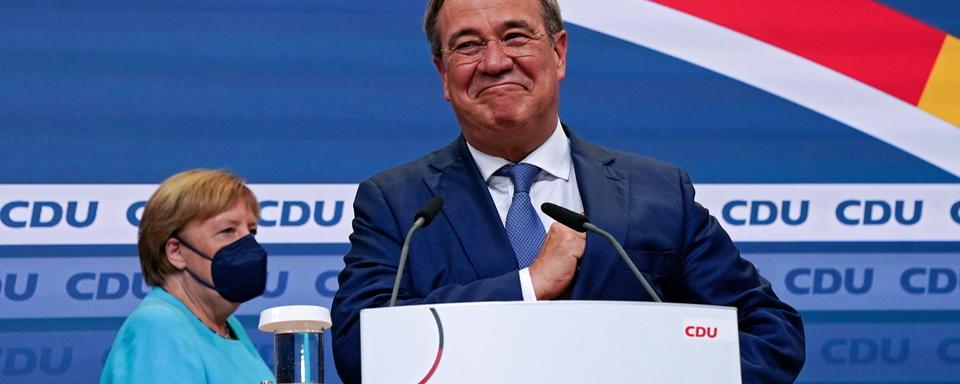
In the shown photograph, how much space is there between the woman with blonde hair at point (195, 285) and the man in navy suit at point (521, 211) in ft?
3.76

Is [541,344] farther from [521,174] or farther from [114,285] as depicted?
[114,285]

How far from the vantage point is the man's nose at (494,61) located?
6.86ft

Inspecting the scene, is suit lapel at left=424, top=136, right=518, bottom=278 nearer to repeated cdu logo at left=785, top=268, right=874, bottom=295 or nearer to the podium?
the podium

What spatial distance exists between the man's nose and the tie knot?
0.55ft

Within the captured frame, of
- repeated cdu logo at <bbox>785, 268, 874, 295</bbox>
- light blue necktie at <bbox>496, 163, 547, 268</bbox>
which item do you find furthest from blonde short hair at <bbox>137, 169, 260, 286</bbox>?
repeated cdu logo at <bbox>785, 268, 874, 295</bbox>

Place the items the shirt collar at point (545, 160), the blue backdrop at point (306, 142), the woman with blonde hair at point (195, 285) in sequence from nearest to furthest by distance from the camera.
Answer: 1. the shirt collar at point (545, 160)
2. the woman with blonde hair at point (195, 285)
3. the blue backdrop at point (306, 142)

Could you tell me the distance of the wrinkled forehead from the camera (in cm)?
212

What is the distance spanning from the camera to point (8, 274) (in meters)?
3.18

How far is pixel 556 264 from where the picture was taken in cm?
182

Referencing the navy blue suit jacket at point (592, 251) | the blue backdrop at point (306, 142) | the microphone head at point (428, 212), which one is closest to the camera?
the microphone head at point (428, 212)

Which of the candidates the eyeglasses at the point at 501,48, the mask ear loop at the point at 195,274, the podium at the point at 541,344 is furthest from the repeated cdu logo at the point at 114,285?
the podium at the point at 541,344

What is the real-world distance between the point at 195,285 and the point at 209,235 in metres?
0.14

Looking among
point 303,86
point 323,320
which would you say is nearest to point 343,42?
point 303,86

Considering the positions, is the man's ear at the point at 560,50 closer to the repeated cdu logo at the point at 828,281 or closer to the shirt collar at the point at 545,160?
the shirt collar at the point at 545,160
